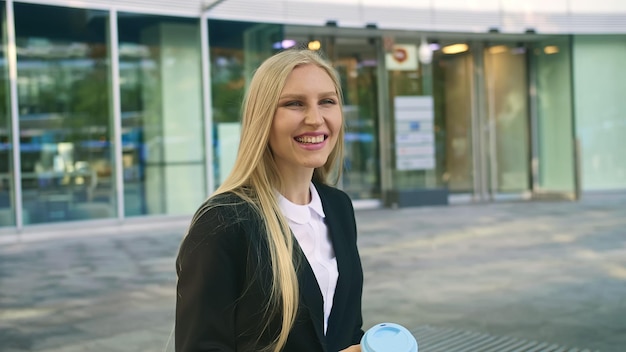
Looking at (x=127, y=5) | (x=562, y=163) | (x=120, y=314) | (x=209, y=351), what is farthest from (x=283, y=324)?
(x=562, y=163)

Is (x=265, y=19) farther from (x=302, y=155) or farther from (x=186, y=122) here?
(x=302, y=155)

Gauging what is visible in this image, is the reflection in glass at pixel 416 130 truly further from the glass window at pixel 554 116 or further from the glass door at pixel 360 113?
the glass window at pixel 554 116

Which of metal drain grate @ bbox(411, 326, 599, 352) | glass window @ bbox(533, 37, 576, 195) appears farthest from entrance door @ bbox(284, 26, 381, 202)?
metal drain grate @ bbox(411, 326, 599, 352)

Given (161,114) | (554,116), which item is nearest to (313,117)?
(161,114)

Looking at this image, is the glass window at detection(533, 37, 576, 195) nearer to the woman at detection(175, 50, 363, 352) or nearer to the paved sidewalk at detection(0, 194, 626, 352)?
the paved sidewalk at detection(0, 194, 626, 352)

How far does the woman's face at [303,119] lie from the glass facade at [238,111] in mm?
7023

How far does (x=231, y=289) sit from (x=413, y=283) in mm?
5480

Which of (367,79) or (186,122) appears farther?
(367,79)

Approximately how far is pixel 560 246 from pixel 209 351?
27.4 feet

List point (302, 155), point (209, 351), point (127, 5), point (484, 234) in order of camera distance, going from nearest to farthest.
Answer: point (209, 351) < point (302, 155) < point (484, 234) < point (127, 5)

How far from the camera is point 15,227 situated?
11.7 meters

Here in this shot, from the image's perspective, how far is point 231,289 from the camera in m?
1.60

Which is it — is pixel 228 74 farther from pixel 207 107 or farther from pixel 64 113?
pixel 64 113

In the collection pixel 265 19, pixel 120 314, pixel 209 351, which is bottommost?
pixel 120 314
